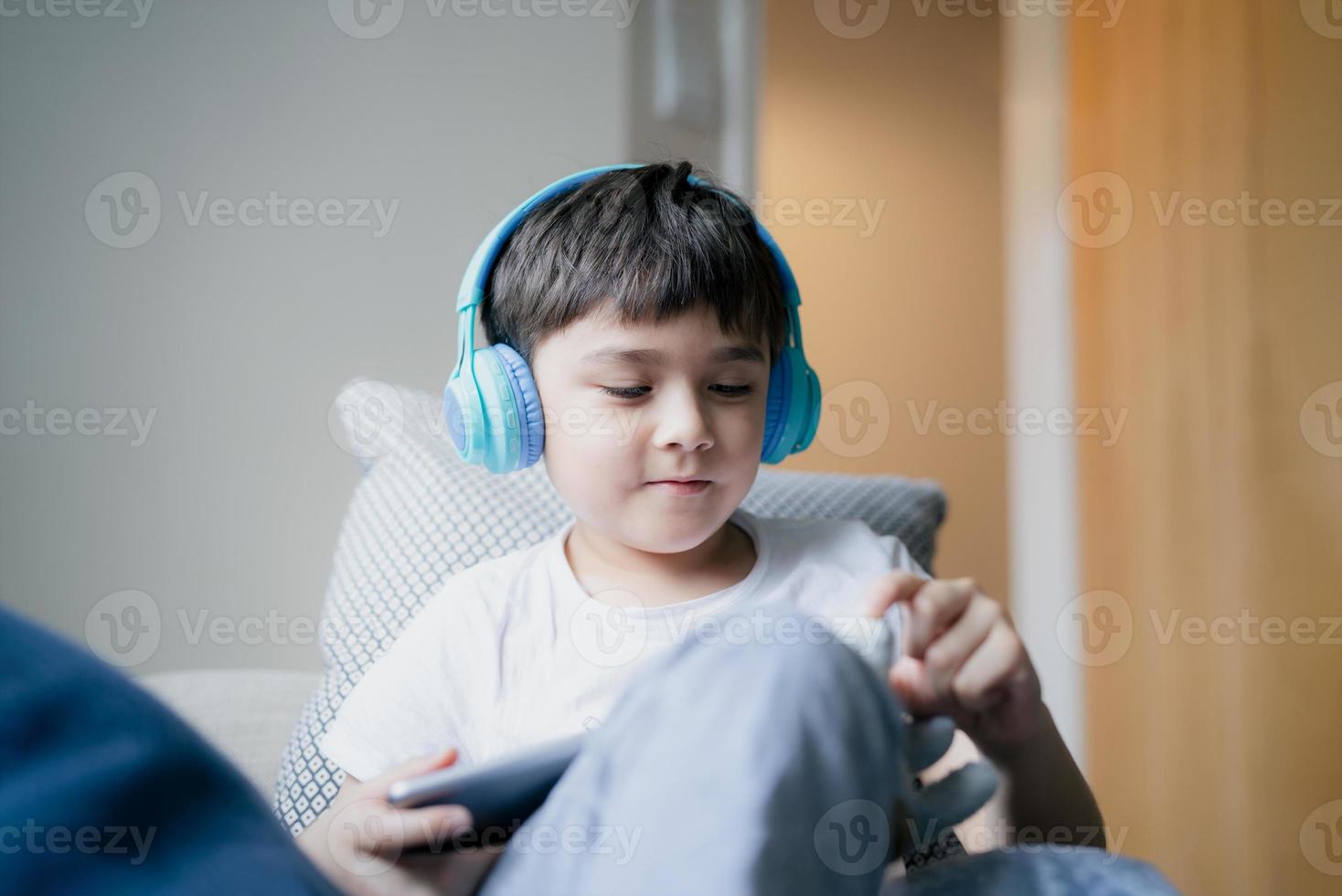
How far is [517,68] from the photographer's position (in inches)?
71.3

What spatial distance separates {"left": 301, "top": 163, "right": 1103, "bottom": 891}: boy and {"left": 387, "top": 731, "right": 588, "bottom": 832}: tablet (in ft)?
0.91

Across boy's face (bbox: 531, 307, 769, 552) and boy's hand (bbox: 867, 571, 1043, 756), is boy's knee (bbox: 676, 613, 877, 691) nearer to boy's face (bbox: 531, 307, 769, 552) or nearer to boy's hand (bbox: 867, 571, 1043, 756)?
boy's hand (bbox: 867, 571, 1043, 756)

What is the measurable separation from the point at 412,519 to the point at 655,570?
0.31 metres

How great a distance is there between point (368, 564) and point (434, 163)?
0.86 metres

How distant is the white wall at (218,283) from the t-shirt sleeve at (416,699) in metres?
0.72

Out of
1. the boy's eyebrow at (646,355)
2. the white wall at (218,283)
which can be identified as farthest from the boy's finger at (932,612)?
the white wall at (218,283)

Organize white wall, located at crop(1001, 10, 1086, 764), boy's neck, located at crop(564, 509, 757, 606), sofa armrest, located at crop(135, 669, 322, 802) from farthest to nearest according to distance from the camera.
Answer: white wall, located at crop(1001, 10, 1086, 764), sofa armrest, located at crop(135, 669, 322, 802), boy's neck, located at crop(564, 509, 757, 606)

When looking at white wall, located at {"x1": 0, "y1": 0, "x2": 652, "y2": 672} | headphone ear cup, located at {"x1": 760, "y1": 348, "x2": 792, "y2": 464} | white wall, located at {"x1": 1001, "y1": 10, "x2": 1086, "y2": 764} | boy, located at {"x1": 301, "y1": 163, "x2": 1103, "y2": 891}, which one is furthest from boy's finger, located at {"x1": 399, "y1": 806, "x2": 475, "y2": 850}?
white wall, located at {"x1": 1001, "y1": 10, "x2": 1086, "y2": 764}

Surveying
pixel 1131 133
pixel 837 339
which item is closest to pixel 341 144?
pixel 1131 133

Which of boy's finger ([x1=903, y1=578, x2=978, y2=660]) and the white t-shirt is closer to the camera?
boy's finger ([x1=903, y1=578, x2=978, y2=660])

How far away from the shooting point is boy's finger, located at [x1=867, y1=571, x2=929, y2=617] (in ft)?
2.06

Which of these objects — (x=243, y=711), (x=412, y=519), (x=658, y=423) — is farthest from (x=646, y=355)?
(x=243, y=711)

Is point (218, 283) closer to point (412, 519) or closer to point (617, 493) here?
point (412, 519)

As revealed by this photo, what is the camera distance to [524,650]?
2.84 ft
